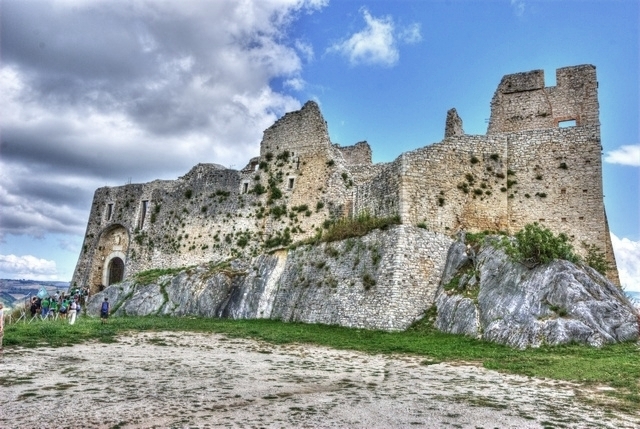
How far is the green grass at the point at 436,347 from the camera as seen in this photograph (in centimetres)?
1209

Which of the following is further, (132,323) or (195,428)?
(132,323)

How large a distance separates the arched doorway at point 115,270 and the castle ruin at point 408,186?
2.03m

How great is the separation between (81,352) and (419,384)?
9.87m

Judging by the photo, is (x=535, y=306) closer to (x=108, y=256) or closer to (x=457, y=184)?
(x=457, y=184)

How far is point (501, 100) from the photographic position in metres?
31.1

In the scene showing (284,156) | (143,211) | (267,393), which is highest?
(284,156)

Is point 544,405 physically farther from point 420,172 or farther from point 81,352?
point 420,172

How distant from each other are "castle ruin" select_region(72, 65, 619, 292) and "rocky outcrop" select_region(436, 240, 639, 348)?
17.0 feet

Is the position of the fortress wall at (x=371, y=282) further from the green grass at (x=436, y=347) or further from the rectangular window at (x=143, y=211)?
the rectangular window at (x=143, y=211)

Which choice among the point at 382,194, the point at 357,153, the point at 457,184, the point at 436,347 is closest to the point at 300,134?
the point at 357,153

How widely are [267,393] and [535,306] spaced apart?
12098 millimetres

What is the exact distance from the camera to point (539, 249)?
64.1 feet

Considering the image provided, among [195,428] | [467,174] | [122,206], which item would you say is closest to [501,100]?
[467,174]

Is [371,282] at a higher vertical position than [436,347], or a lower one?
higher
